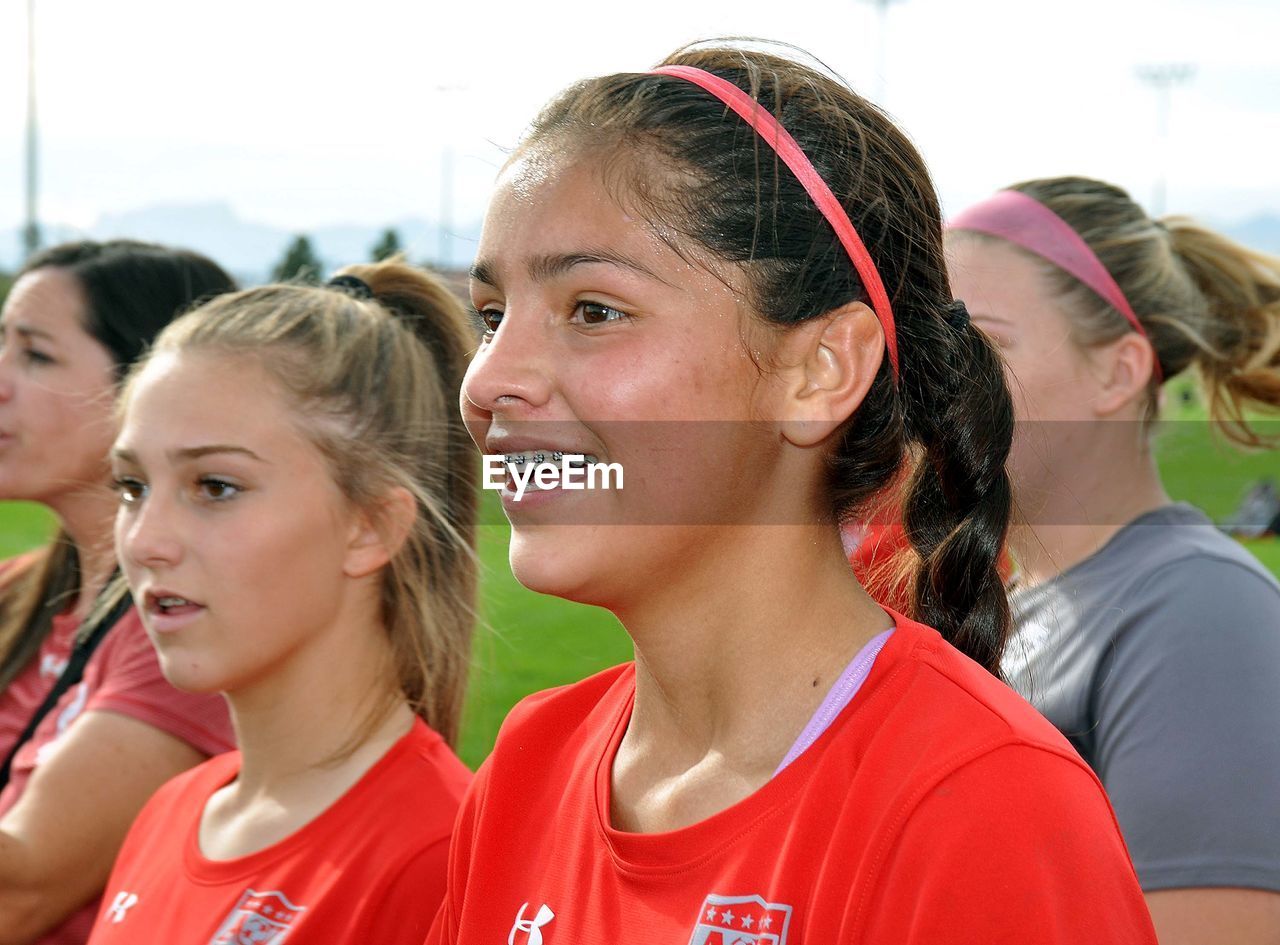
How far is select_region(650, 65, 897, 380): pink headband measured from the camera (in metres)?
1.64

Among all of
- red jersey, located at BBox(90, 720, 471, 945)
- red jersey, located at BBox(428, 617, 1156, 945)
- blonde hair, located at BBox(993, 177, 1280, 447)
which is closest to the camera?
red jersey, located at BBox(428, 617, 1156, 945)

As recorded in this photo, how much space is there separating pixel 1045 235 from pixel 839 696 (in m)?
2.05

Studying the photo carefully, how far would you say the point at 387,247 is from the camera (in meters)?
3.51

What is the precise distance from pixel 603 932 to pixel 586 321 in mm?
678

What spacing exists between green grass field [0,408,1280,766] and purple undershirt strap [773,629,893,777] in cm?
128

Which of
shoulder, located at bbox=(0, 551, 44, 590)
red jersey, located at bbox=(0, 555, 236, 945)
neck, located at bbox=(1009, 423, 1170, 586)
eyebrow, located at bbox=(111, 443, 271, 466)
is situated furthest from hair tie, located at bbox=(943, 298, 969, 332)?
shoulder, located at bbox=(0, 551, 44, 590)

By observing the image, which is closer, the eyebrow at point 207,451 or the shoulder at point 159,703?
the eyebrow at point 207,451

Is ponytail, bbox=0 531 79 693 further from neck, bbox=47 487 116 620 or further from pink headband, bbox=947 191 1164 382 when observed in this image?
pink headband, bbox=947 191 1164 382

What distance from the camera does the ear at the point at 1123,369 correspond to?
10.5ft

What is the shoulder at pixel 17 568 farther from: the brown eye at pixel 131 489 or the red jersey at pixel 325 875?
the red jersey at pixel 325 875

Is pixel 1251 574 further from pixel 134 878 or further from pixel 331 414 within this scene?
pixel 134 878

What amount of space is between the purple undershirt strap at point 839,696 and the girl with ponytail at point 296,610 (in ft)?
2.87
